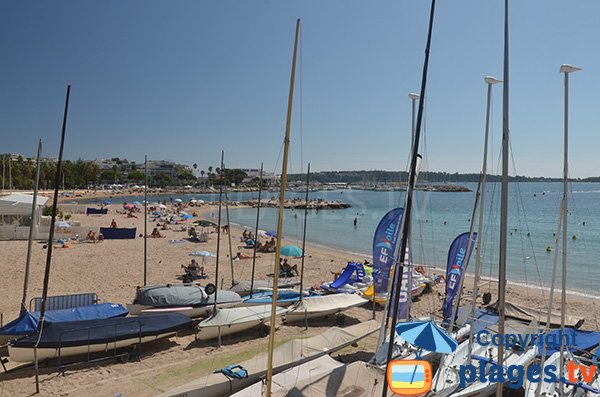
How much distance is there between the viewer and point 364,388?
9000 millimetres

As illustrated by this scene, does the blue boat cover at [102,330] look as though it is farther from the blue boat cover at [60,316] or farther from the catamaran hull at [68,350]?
the blue boat cover at [60,316]

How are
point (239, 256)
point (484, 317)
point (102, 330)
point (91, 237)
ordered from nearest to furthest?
point (102, 330) → point (484, 317) → point (239, 256) → point (91, 237)

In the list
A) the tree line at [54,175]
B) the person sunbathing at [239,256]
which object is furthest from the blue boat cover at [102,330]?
the tree line at [54,175]

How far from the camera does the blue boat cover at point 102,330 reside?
38.9 feet

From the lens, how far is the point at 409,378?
8281 mm

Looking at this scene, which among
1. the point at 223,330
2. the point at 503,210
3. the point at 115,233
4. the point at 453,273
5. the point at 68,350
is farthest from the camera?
the point at 115,233

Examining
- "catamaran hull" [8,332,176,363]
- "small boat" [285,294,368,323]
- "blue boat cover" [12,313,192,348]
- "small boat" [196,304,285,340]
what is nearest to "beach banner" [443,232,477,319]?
"small boat" [285,294,368,323]

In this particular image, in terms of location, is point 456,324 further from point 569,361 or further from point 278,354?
point 278,354

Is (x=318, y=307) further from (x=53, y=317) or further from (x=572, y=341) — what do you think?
(x=53, y=317)

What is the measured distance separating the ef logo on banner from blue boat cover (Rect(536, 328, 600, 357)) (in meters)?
3.90

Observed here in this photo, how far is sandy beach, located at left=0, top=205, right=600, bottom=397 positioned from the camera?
11.4m

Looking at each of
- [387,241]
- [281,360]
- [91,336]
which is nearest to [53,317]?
[91,336]

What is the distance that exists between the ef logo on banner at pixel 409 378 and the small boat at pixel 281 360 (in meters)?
3.85

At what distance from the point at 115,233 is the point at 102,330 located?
1160 inches
